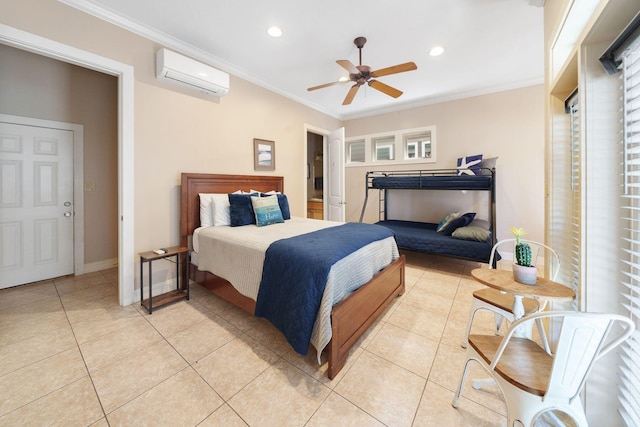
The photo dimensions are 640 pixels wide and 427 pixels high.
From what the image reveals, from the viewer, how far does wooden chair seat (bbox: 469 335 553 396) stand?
95cm

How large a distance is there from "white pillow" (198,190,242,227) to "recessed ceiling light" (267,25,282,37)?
6.21 ft

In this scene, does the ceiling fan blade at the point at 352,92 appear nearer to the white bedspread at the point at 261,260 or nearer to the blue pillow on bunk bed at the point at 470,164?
the white bedspread at the point at 261,260

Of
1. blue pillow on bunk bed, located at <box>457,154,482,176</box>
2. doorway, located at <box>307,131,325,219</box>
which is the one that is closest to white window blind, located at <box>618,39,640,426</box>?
blue pillow on bunk bed, located at <box>457,154,482,176</box>

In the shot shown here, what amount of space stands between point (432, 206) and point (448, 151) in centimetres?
103

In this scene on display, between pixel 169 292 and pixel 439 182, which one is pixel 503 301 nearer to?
pixel 439 182

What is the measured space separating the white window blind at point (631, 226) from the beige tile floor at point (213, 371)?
53 centimetres

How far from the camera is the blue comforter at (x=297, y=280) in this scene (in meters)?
1.48

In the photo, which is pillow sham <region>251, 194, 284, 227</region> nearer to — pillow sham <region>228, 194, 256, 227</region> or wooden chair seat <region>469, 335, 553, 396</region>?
pillow sham <region>228, 194, 256, 227</region>

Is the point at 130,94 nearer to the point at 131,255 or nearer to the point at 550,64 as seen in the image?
the point at 131,255

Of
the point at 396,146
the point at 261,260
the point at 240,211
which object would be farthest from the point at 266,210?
the point at 396,146

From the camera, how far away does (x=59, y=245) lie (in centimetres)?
309

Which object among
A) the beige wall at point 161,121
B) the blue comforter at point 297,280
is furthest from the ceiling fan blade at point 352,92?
the blue comforter at point 297,280

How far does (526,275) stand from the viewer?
4.43ft

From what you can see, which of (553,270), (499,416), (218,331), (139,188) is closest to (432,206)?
(553,270)
